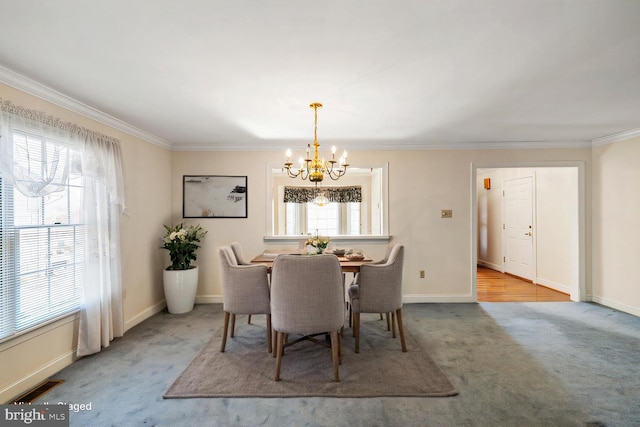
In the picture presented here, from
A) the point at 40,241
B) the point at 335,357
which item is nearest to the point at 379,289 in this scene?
the point at 335,357

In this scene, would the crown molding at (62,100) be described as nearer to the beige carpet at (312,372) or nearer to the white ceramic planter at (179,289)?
the white ceramic planter at (179,289)

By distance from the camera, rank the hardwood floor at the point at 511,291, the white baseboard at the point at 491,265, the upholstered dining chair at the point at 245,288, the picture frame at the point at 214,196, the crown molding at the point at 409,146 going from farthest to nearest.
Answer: the white baseboard at the point at 491,265, the hardwood floor at the point at 511,291, the picture frame at the point at 214,196, the crown molding at the point at 409,146, the upholstered dining chair at the point at 245,288

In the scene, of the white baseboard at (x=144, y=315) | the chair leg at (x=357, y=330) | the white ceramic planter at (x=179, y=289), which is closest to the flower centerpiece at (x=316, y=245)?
the chair leg at (x=357, y=330)

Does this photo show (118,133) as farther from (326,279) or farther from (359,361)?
(359,361)

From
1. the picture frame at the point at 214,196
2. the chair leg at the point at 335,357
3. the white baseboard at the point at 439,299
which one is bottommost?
the white baseboard at the point at 439,299

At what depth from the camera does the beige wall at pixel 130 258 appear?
2.18 m

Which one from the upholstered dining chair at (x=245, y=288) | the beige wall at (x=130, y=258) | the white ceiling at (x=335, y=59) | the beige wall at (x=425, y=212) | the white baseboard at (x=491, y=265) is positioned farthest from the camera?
the white baseboard at (x=491, y=265)

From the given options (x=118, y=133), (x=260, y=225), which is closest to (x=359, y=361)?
(x=260, y=225)

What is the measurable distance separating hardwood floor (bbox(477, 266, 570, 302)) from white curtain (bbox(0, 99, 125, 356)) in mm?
4773

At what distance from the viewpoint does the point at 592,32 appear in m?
1.66

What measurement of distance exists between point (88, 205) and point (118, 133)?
0.97m

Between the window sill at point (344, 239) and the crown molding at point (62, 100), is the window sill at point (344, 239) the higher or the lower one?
the lower one

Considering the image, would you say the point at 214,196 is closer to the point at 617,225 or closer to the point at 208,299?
the point at 208,299

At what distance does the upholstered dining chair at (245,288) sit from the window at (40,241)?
1.31 metres
